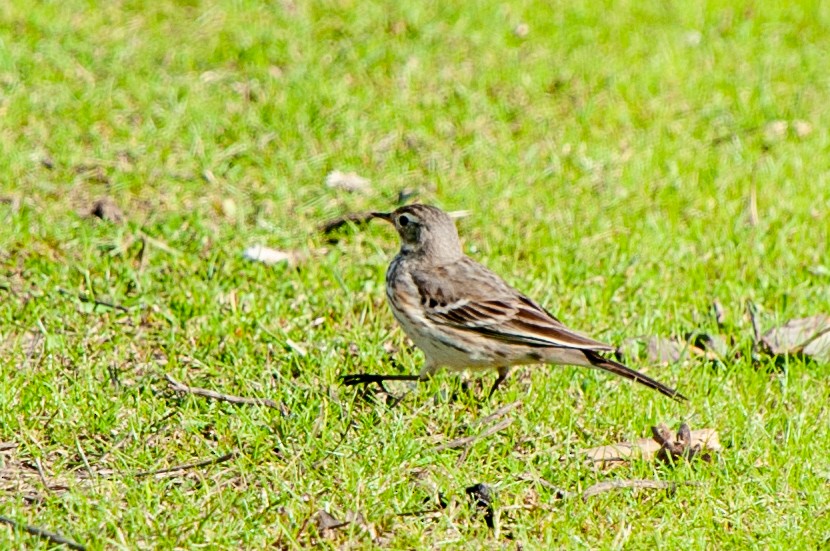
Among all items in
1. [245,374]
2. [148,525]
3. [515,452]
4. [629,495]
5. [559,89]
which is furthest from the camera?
[559,89]

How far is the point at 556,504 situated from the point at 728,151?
4.81 m

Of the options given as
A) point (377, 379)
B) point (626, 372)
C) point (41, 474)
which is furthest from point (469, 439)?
point (41, 474)

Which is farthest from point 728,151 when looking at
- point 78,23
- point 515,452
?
point 78,23

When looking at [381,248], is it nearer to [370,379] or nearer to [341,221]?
[341,221]

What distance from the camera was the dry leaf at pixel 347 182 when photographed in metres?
8.77

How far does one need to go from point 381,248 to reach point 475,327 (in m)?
1.77

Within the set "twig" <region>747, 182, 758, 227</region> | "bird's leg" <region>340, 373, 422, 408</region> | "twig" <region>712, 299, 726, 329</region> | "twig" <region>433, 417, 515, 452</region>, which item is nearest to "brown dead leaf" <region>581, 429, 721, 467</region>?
"twig" <region>433, 417, 515, 452</region>

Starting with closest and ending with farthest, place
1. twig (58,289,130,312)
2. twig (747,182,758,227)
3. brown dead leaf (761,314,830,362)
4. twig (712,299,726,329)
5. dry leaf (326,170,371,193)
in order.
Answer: brown dead leaf (761,314,830,362)
twig (58,289,130,312)
twig (712,299,726,329)
twig (747,182,758,227)
dry leaf (326,170,371,193)

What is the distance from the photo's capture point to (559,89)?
10.4 m

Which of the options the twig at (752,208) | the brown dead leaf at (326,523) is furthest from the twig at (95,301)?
the twig at (752,208)

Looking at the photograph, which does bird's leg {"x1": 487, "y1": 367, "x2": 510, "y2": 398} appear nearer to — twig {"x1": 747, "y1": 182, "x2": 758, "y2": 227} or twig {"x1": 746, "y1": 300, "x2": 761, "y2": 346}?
twig {"x1": 746, "y1": 300, "x2": 761, "y2": 346}

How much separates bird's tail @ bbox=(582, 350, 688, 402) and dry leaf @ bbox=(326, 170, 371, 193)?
2.99m

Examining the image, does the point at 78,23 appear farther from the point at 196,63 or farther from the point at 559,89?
the point at 559,89

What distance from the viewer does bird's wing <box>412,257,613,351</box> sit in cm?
622
